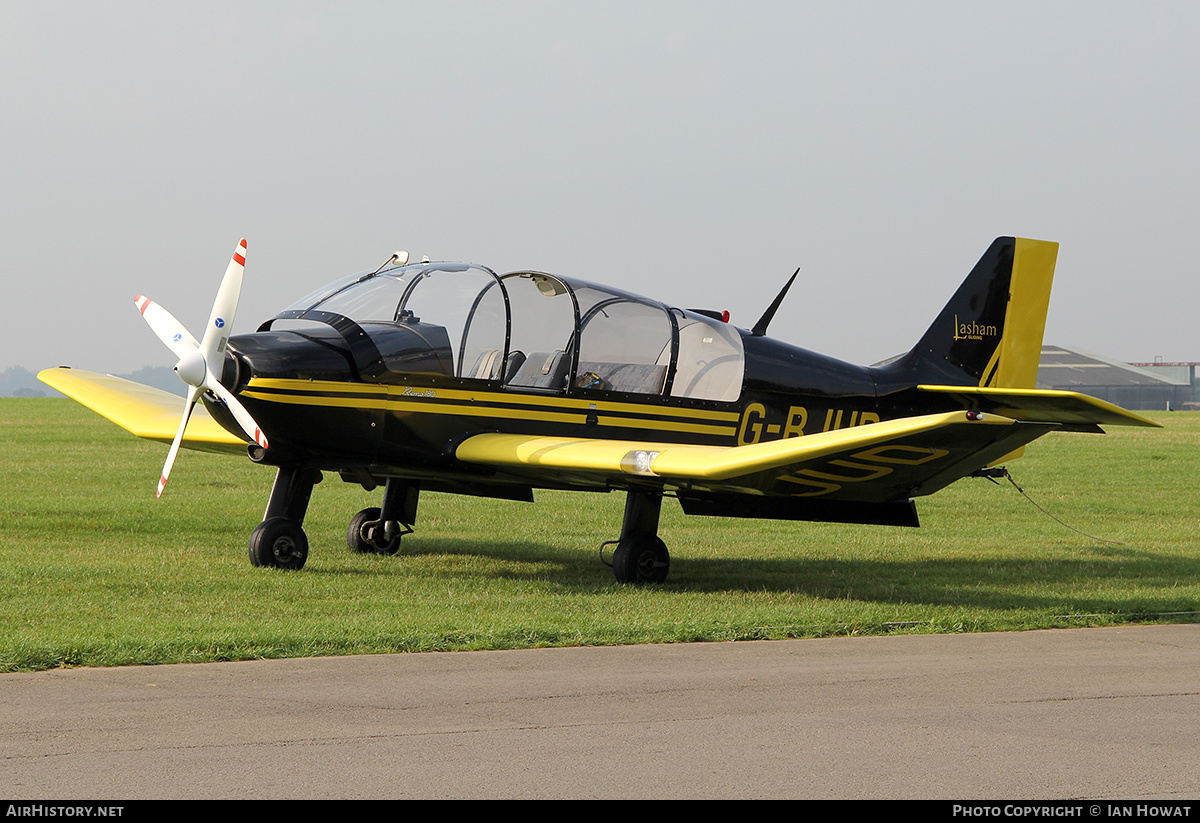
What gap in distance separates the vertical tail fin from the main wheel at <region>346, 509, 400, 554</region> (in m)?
Result: 5.93

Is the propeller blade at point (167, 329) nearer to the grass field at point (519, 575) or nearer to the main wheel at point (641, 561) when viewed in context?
the grass field at point (519, 575)

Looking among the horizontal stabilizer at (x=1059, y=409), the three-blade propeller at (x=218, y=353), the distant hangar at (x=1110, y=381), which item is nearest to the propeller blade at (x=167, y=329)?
the three-blade propeller at (x=218, y=353)

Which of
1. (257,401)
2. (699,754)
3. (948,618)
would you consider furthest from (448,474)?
(699,754)

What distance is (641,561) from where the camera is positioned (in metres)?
11.8

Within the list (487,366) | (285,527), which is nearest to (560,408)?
(487,366)

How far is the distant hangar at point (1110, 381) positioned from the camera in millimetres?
113625

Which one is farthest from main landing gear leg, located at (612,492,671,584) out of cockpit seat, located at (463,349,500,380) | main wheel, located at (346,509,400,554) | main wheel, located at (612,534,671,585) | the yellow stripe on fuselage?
main wheel, located at (346,509,400,554)

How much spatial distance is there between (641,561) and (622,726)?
570cm

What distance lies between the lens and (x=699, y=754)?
552 centimetres

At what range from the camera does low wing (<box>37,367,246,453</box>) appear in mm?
13180

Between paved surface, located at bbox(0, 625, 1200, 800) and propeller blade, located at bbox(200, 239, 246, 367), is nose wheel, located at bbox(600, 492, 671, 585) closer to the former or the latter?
paved surface, located at bbox(0, 625, 1200, 800)

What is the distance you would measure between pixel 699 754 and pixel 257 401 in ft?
20.5
